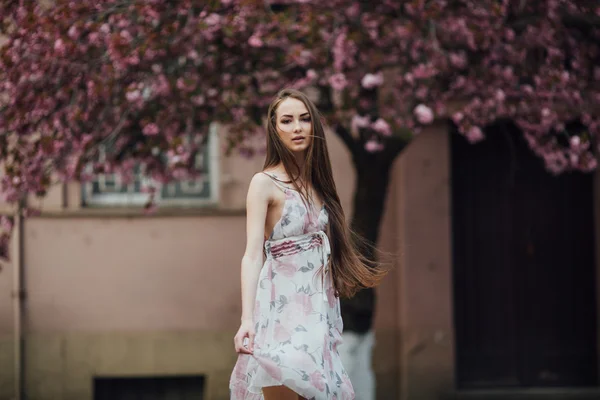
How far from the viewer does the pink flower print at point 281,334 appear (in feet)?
14.7

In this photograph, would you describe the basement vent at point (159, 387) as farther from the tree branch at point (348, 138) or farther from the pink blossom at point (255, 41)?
the pink blossom at point (255, 41)

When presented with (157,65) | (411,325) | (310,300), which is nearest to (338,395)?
(310,300)

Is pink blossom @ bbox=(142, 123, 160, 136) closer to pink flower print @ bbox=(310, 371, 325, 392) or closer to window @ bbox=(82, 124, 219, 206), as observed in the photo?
window @ bbox=(82, 124, 219, 206)

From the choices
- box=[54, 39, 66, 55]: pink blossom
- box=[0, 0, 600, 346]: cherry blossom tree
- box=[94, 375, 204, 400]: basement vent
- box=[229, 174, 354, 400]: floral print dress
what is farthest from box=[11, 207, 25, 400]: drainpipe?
box=[229, 174, 354, 400]: floral print dress

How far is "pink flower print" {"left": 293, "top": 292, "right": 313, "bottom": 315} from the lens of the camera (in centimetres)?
453

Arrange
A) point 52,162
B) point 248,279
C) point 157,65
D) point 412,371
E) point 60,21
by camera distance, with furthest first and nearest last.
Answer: point 412,371 → point 157,65 → point 52,162 → point 60,21 → point 248,279

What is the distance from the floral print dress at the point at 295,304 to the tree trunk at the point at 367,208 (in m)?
3.77

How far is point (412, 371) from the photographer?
1074 centimetres

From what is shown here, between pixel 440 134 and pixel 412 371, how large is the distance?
8.15ft

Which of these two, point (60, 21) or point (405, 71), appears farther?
point (405, 71)

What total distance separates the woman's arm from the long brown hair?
0.55 feet

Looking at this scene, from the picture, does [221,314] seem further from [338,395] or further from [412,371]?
[338,395]

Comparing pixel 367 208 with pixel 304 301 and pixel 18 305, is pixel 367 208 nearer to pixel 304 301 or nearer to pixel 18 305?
pixel 304 301

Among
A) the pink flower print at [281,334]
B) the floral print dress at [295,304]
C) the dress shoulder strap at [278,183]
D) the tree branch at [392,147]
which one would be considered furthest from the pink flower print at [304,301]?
the tree branch at [392,147]
